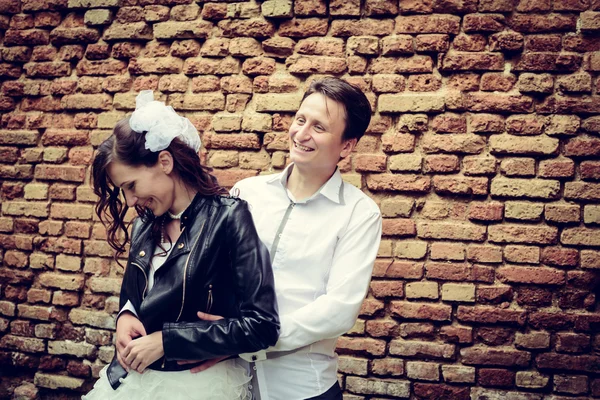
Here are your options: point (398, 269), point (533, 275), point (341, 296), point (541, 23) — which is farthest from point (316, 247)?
point (541, 23)

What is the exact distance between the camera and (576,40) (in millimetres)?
2738

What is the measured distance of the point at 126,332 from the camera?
1.84 m

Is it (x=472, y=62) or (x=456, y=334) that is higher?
(x=472, y=62)

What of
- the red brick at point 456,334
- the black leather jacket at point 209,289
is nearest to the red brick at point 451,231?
the red brick at point 456,334

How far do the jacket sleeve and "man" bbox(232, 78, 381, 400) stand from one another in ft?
0.34

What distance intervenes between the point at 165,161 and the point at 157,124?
0.13m

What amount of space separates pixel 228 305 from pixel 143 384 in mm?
372

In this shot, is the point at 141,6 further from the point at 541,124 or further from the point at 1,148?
the point at 541,124

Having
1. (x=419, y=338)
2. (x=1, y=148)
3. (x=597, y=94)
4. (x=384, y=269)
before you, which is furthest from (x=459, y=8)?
(x=1, y=148)

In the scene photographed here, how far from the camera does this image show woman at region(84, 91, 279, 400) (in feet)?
5.78

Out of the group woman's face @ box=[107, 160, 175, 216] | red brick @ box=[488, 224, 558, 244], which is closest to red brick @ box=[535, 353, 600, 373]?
red brick @ box=[488, 224, 558, 244]

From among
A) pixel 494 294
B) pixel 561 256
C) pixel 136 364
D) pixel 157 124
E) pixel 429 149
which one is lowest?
pixel 136 364

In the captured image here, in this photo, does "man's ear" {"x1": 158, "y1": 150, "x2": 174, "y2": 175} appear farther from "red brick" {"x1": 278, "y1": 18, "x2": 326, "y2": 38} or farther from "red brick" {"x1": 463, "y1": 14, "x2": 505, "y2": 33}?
"red brick" {"x1": 463, "y1": 14, "x2": 505, "y2": 33}

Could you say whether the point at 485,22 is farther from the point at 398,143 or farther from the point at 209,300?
the point at 209,300
